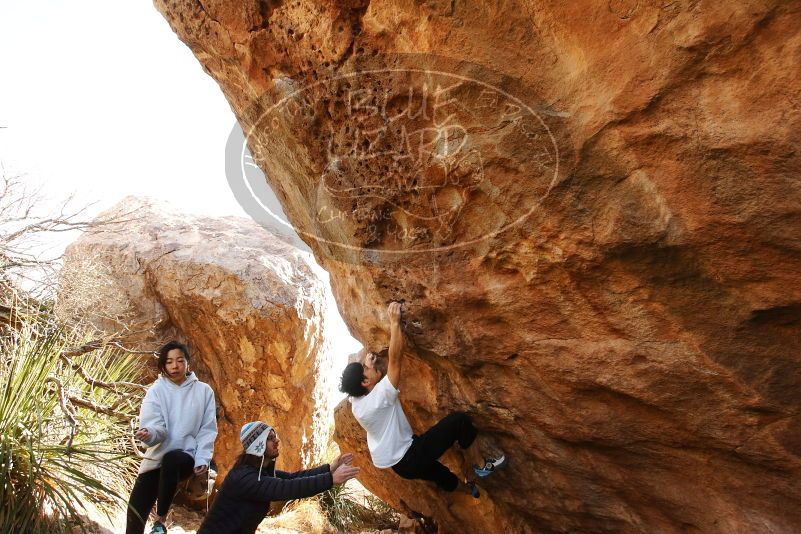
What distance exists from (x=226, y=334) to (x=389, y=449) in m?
4.90

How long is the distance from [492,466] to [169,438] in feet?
7.21

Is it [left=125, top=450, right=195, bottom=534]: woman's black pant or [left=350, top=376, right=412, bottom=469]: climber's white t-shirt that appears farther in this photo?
[left=350, top=376, right=412, bottom=469]: climber's white t-shirt

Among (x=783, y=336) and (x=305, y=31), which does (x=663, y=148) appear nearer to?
(x=783, y=336)

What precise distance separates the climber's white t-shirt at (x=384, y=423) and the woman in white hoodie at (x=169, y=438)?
1.06 m

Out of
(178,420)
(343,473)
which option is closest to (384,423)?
(343,473)

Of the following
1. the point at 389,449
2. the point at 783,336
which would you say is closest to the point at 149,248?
the point at 389,449

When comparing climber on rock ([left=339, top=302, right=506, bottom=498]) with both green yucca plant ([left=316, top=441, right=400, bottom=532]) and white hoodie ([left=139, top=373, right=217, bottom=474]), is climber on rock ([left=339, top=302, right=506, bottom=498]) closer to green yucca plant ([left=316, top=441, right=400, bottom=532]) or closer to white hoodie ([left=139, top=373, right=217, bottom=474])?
white hoodie ([left=139, top=373, right=217, bottom=474])

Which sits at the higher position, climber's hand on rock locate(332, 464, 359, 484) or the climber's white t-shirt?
the climber's white t-shirt

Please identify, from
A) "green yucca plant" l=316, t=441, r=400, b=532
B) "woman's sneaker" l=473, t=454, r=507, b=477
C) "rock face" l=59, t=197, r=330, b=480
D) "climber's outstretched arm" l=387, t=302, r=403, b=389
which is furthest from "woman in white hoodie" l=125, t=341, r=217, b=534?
"green yucca plant" l=316, t=441, r=400, b=532

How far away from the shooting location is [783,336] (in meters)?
3.26

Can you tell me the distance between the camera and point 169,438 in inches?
173

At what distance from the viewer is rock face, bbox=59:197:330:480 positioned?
9.05 metres

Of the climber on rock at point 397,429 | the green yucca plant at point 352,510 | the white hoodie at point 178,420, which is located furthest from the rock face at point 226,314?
the climber on rock at point 397,429

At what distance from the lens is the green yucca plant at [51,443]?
14.8 ft
